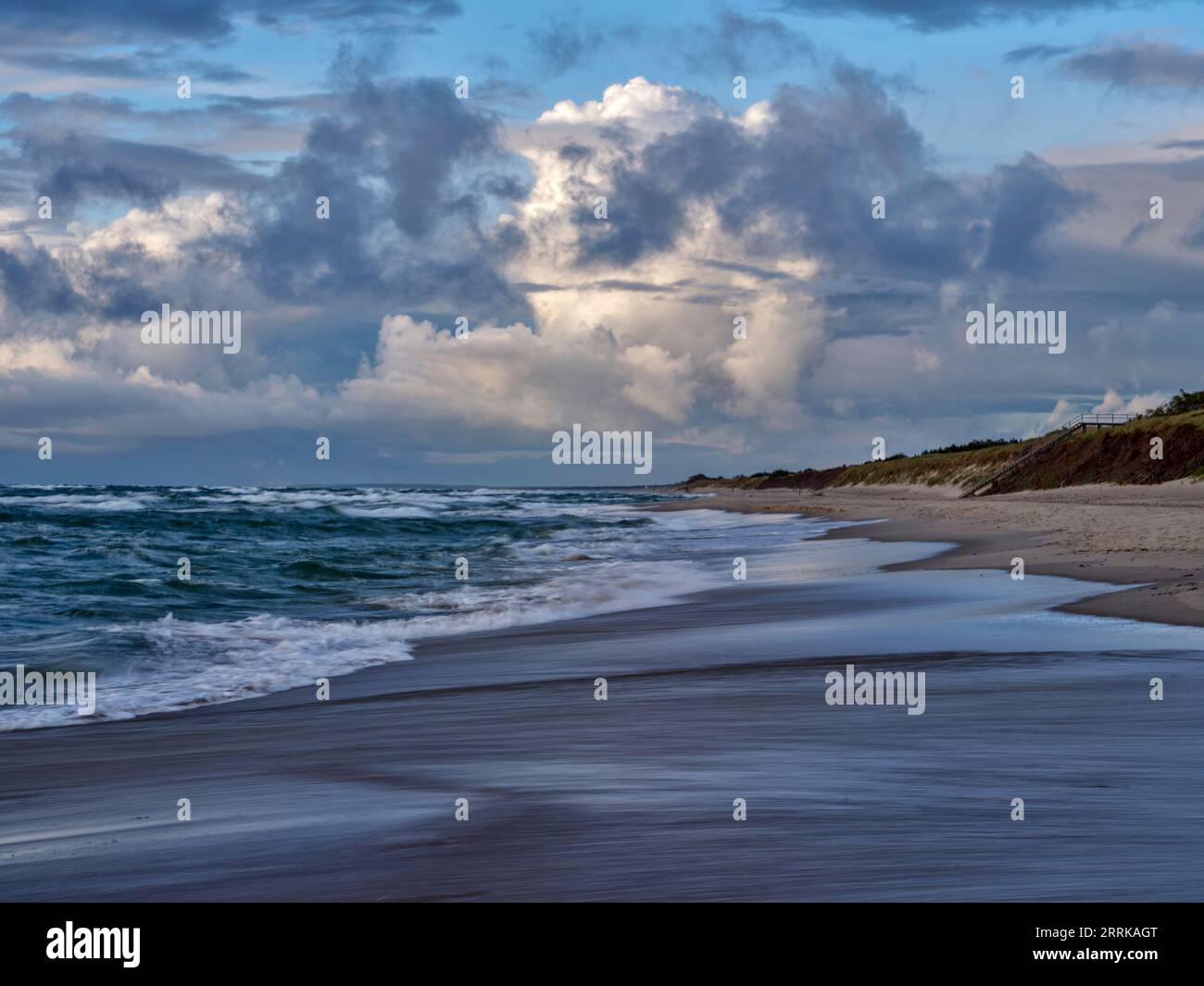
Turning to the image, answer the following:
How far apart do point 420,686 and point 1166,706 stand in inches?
288

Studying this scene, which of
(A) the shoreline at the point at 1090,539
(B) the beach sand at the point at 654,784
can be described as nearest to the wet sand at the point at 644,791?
(B) the beach sand at the point at 654,784

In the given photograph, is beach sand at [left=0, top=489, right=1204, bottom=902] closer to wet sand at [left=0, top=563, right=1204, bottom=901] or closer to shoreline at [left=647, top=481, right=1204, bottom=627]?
wet sand at [left=0, top=563, right=1204, bottom=901]

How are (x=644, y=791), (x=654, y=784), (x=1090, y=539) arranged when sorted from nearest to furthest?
1. (x=644, y=791)
2. (x=654, y=784)
3. (x=1090, y=539)

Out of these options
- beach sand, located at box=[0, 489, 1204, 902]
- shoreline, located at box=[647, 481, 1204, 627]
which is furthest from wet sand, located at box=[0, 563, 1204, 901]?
shoreline, located at box=[647, 481, 1204, 627]

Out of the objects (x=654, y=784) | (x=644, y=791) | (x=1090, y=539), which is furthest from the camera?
(x=1090, y=539)

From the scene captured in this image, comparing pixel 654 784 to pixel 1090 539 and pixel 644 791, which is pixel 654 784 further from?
pixel 1090 539

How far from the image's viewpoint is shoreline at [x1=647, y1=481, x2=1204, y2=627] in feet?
51.6

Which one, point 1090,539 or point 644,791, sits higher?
point 1090,539

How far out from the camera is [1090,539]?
2816 cm

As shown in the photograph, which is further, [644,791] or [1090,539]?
[1090,539]

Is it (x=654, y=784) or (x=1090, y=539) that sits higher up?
(x=1090, y=539)

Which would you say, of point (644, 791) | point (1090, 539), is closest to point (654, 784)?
point (644, 791)

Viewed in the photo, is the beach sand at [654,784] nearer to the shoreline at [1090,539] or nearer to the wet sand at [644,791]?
the wet sand at [644,791]

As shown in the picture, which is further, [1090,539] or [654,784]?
[1090,539]
